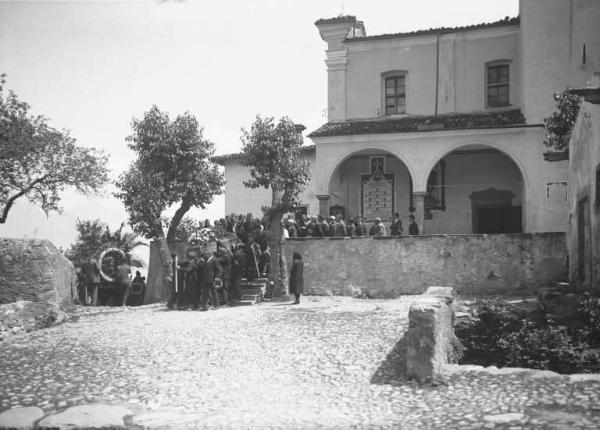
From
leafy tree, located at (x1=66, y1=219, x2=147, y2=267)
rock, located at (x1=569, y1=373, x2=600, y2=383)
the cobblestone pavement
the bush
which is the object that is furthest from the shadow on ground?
leafy tree, located at (x1=66, y1=219, x2=147, y2=267)

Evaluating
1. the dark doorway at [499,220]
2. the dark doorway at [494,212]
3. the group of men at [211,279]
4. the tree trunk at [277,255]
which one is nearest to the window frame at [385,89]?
the dark doorway at [494,212]

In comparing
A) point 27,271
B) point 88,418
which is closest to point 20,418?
point 88,418

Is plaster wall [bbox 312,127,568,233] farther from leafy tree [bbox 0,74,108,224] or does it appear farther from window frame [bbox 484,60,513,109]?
leafy tree [bbox 0,74,108,224]

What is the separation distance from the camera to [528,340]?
845 centimetres

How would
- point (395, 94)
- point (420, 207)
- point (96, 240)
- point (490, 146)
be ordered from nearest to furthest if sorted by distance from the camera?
point (490, 146), point (420, 207), point (395, 94), point (96, 240)

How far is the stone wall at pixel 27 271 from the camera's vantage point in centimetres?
1220

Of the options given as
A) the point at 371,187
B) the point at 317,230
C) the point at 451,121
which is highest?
the point at 451,121

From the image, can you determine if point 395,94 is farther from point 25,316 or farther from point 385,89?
point 25,316

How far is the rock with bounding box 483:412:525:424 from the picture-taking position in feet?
18.0

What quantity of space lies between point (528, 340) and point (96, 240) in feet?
79.0

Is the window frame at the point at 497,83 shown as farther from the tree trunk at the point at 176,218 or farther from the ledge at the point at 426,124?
the tree trunk at the point at 176,218

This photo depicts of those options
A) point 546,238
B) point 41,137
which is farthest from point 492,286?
point 41,137

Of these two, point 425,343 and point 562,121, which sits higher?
point 562,121

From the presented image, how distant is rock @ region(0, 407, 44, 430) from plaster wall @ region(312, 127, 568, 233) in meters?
16.5
